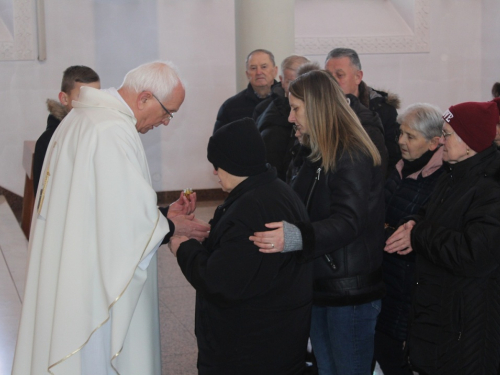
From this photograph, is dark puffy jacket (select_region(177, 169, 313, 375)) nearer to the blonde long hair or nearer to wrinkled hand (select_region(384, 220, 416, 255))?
the blonde long hair

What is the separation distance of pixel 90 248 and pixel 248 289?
2.15 feet

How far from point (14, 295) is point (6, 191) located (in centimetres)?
402

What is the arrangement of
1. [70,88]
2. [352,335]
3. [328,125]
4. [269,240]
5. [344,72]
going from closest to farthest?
[269,240], [328,125], [352,335], [344,72], [70,88]

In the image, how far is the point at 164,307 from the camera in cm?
532

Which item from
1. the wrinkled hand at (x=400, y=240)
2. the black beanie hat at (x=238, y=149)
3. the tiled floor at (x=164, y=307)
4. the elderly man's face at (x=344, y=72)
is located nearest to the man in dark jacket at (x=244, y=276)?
the black beanie hat at (x=238, y=149)

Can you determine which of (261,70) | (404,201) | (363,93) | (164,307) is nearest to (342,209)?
(404,201)

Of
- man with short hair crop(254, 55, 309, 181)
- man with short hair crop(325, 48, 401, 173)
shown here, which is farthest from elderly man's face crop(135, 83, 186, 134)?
man with short hair crop(325, 48, 401, 173)

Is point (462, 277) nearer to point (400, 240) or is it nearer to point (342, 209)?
point (400, 240)

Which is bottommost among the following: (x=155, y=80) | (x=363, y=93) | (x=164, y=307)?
(x=164, y=307)

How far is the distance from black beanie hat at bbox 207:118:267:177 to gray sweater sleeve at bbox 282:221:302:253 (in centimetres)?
24

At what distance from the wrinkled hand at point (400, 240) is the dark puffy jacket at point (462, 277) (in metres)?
0.08

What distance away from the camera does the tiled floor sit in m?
4.25

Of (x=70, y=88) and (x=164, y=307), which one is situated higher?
(x=70, y=88)

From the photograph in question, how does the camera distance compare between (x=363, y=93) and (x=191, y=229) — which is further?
(x=363, y=93)
